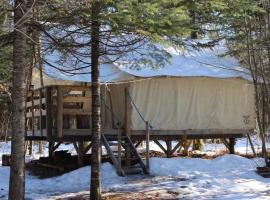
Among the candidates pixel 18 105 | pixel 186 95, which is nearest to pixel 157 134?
pixel 186 95

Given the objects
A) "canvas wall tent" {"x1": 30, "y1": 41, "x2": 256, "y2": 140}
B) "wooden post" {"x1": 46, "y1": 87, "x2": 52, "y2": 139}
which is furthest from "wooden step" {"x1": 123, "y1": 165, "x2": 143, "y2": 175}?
"wooden post" {"x1": 46, "y1": 87, "x2": 52, "y2": 139}

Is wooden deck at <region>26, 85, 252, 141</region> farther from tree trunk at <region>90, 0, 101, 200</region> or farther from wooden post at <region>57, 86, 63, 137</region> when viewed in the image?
tree trunk at <region>90, 0, 101, 200</region>

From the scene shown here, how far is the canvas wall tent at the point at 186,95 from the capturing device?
15742 mm

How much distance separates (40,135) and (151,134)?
3.45 meters

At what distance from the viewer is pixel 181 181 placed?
1252 cm

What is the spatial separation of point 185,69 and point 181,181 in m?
4.99

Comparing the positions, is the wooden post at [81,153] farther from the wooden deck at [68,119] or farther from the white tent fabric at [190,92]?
the white tent fabric at [190,92]

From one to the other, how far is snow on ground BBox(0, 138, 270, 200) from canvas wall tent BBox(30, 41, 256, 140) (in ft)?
6.48

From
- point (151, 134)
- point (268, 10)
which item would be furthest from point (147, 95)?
point (268, 10)

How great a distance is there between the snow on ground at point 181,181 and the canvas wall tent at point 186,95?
1.98 meters

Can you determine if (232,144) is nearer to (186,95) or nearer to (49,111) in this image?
(186,95)

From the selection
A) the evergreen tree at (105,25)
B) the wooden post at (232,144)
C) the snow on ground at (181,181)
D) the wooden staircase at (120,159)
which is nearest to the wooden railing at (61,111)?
the wooden staircase at (120,159)

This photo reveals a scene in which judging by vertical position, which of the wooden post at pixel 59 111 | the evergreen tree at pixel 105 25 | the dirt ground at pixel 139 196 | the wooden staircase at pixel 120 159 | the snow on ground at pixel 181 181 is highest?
the evergreen tree at pixel 105 25

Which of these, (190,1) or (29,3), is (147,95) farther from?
(29,3)
